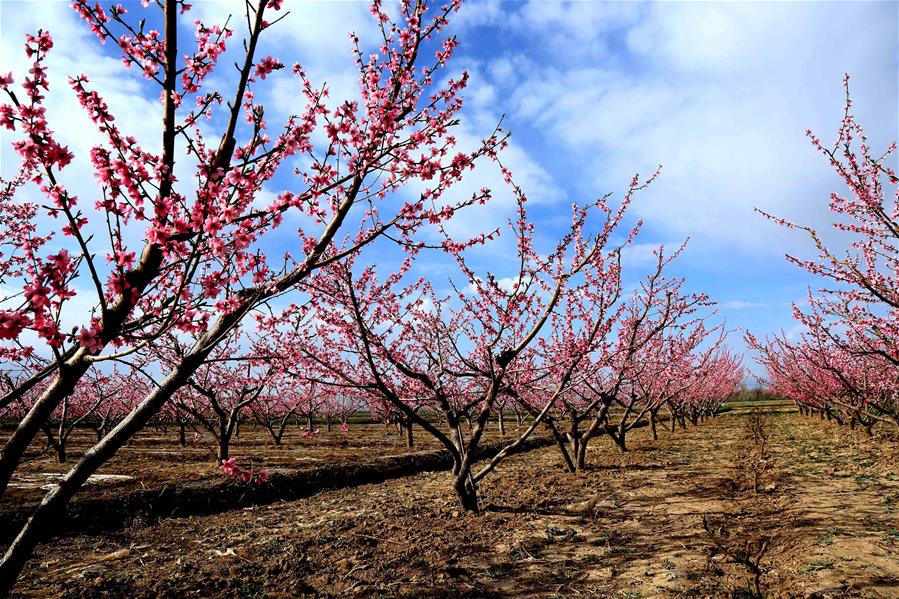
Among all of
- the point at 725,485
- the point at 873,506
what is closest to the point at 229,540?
the point at 725,485

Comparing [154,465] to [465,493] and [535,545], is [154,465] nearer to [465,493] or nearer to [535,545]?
[465,493]

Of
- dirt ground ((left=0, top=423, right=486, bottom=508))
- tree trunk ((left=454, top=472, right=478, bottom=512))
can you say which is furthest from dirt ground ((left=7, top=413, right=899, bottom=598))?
dirt ground ((left=0, top=423, right=486, bottom=508))

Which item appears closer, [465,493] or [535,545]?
[535,545]

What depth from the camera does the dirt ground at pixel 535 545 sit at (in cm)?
481

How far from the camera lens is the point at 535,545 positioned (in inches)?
240

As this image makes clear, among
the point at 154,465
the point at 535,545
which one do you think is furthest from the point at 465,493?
the point at 154,465

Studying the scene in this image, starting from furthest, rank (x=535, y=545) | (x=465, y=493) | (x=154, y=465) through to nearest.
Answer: (x=154, y=465)
(x=465, y=493)
(x=535, y=545)

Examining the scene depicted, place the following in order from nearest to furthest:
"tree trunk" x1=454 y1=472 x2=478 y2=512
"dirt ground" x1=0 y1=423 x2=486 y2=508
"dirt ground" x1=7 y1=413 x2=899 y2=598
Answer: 1. "dirt ground" x1=7 y1=413 x2=899 y2=598
2. "tree trunk" x1=454 y1=472 x2=478 y2=512
3. "dirt ground" x1=0 y1=423 x2=486 y2=508

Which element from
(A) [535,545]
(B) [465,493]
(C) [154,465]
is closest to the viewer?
(A) [535,545]

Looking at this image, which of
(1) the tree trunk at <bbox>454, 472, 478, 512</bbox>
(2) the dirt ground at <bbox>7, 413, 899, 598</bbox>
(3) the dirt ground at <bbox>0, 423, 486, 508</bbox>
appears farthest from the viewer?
(3) the dirt ground at <bbox>0, 423, 486, 508</bbox>

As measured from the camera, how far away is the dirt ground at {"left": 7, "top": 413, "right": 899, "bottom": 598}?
4809 millimetres

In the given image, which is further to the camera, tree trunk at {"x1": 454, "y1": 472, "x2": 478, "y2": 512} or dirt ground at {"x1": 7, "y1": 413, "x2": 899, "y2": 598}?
tree trunk at {"x1": 454, "y1": 472, "x2": 478, "y2": 512}

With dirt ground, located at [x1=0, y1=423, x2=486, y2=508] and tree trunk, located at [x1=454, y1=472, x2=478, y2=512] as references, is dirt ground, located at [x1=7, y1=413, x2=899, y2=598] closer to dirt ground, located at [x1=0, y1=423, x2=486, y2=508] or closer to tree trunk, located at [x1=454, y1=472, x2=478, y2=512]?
tree trunk, located at [x1=454, y1=472, x2=478, y2=512]

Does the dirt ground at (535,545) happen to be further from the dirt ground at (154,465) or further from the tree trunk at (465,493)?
the dirt ground at (154,465)
